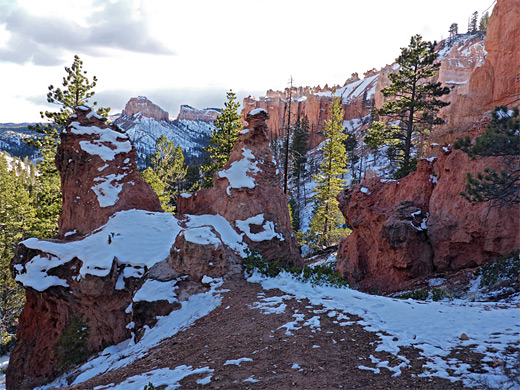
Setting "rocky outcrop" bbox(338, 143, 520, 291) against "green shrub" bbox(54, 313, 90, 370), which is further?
"rocky outcrop" bbox(338, 143, 520, 291)

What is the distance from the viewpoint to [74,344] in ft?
29.3

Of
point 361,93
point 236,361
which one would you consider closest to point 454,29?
point 361,93

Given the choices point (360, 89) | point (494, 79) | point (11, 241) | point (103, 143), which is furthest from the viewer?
point (360, 89)

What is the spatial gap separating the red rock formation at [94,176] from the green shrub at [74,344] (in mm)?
3421

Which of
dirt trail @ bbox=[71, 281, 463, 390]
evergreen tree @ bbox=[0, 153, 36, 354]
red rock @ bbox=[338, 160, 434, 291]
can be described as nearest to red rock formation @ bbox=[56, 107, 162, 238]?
dirt trail @ bbox=[71, 281, 463, 390]

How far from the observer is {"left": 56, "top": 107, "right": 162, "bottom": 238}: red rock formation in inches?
456

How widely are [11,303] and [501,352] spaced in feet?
93.2

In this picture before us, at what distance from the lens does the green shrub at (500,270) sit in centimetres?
995

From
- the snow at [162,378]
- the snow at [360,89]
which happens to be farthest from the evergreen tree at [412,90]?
the snow at [360,89]

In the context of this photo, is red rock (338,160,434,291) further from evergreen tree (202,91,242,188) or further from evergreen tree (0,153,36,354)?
evergreen tree (0,153,36,354)

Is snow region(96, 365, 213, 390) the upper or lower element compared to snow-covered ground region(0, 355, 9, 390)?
upper

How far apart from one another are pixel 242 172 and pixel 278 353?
320 inches

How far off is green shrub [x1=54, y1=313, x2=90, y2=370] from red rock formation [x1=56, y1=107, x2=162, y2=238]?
342 cm

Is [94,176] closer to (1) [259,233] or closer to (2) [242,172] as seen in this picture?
(2) [242,172]
